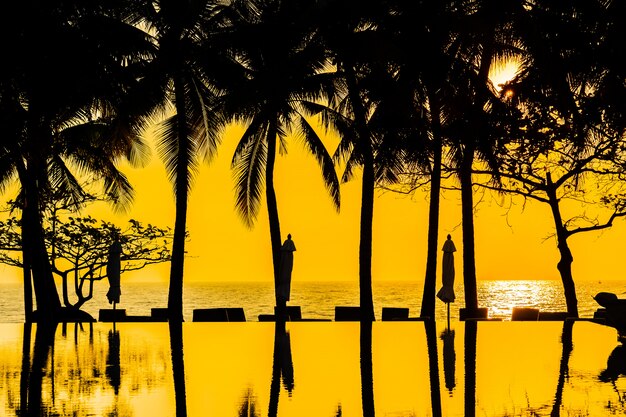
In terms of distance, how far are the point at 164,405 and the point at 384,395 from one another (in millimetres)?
2472

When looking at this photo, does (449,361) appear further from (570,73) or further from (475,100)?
(475,100)

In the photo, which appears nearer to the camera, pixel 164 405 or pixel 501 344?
pixel 164 405

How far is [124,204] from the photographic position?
130 ft

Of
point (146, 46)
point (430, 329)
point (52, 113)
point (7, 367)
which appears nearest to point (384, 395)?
point (7, 367)

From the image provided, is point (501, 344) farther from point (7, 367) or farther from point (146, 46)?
point (146, 46)

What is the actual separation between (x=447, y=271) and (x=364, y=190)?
20.5 ft

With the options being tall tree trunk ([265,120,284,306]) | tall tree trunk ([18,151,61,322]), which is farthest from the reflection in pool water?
tall tree trunk ([265,120,284,306])

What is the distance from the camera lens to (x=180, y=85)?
3412cm

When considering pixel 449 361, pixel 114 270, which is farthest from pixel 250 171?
pixel 449 361

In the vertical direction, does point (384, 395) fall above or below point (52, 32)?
below

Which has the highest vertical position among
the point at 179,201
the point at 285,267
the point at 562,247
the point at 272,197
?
the point at 272,197

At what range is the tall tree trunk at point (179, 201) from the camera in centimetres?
3400

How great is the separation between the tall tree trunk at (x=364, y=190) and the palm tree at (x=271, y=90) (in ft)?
6.31

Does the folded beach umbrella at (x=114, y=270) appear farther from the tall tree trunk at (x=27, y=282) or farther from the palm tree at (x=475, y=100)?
the tall tree trunk at (x=27, y=282)
